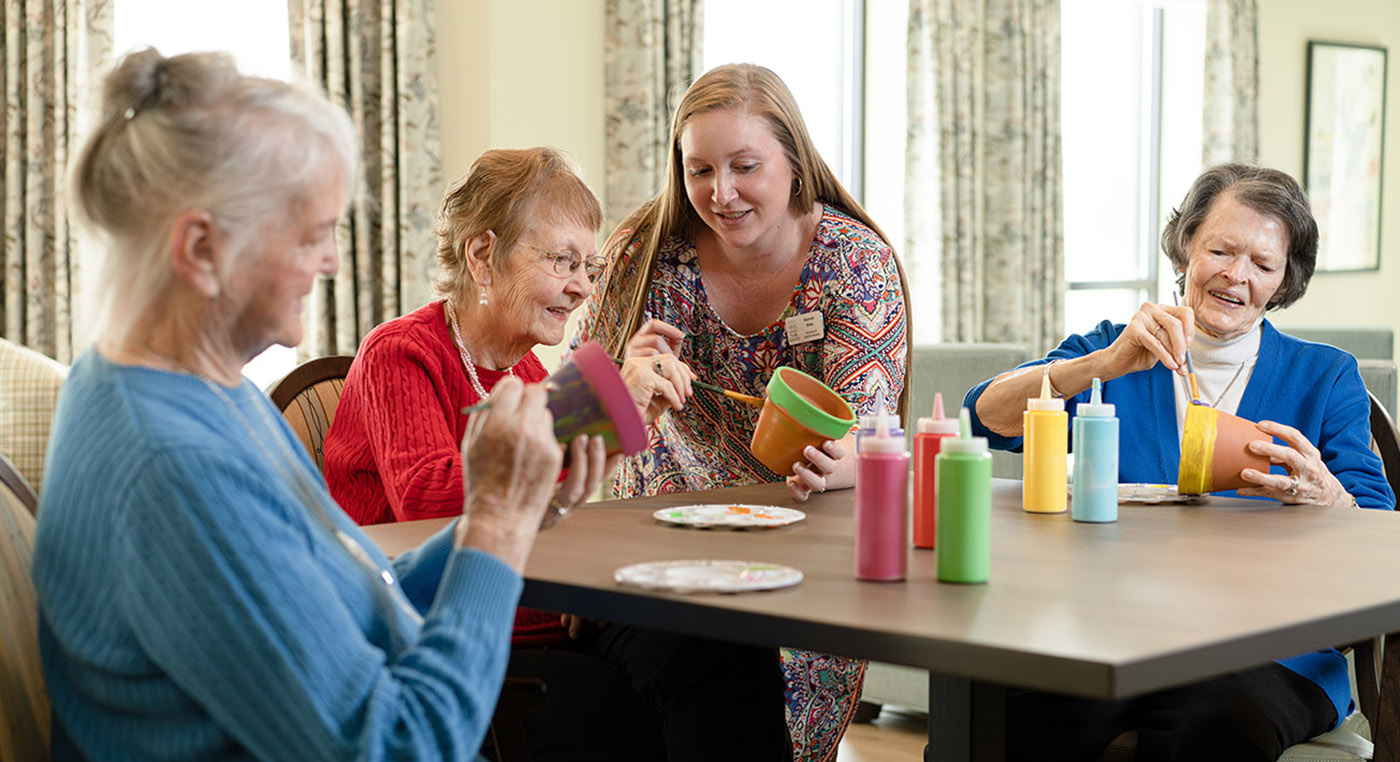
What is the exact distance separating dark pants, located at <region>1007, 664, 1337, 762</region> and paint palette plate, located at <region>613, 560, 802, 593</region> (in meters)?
0.53

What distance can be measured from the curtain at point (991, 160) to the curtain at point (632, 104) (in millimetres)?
1619

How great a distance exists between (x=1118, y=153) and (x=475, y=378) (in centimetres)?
607

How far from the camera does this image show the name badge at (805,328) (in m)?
2.15

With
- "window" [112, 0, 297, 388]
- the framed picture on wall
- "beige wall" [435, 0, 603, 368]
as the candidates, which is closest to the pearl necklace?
"window" [112, 0, 297, 388]

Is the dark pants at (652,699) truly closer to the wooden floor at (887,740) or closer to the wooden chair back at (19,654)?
the wooden chair back at (19,654)

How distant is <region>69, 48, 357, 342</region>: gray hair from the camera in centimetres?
102

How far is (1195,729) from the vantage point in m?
1.63

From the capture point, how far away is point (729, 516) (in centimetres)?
166

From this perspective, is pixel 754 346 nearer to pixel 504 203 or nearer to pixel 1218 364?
pixel 504 203

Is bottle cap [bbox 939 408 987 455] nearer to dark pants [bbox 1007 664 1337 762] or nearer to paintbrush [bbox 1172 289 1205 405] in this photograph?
dark pants [bbox 1007 664 1337 762]

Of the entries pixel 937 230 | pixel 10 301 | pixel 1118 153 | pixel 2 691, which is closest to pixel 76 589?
pixel 2 691

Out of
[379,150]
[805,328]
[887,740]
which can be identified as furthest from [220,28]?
[887,740]

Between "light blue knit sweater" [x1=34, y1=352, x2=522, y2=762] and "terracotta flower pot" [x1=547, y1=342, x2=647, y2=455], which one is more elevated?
"terracotta flower pot" [x1=547, y1=342, x2=647, y2=455]

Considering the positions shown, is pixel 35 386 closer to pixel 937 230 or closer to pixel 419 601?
pixel 419 601
